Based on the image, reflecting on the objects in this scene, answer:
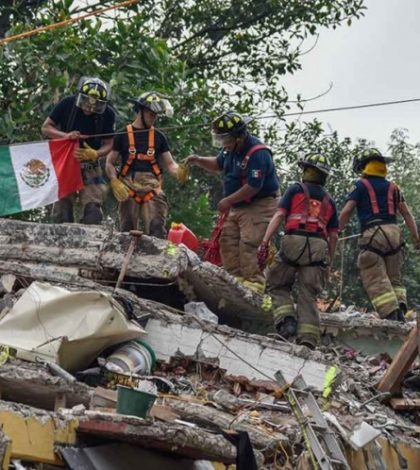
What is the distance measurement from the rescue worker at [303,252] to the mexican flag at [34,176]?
218 centimetres

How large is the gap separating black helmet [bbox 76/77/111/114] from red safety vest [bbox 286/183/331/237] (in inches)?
78.9

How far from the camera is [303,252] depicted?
1037 centimetres

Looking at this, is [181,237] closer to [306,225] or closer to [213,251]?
[213,251]

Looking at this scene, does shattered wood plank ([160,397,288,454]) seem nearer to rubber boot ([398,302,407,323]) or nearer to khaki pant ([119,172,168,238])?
khaki pant ([119,172,168,238])

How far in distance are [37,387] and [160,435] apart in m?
1.54

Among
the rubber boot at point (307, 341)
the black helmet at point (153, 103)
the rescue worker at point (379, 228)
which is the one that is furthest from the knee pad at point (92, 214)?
the rubber boot at point (307, 341)

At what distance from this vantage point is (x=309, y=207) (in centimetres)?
1044

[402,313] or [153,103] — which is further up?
Result: [153,103]

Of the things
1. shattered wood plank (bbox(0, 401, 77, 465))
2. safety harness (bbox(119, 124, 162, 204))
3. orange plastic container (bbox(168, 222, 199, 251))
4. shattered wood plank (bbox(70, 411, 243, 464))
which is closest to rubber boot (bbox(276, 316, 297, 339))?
orange plastic container (bbox(168, 222, 199, 251))

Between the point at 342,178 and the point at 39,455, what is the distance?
1280cm

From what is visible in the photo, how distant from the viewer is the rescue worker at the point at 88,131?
36.0ft

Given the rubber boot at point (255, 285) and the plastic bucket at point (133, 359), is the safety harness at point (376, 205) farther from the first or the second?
the plastic bucket at point (133, 359)

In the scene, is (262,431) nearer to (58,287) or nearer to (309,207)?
(58,287)

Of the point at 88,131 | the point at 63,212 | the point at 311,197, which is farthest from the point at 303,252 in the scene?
the point at 63,212
